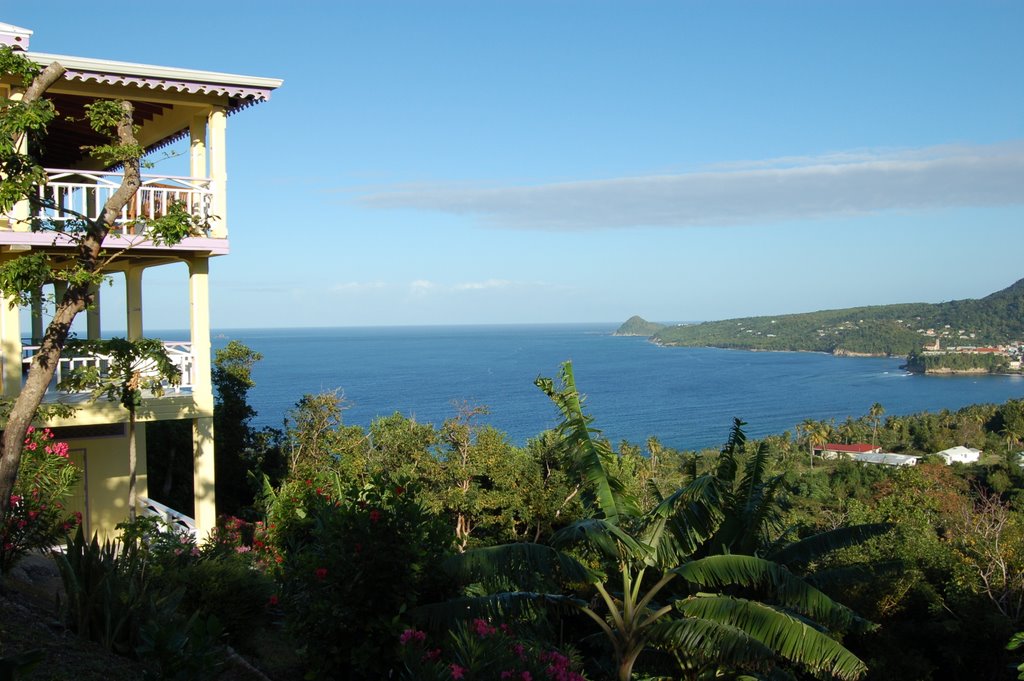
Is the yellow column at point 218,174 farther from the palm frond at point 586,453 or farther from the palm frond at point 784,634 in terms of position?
the palm frond at point 784,634

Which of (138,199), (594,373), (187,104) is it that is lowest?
(594,373)

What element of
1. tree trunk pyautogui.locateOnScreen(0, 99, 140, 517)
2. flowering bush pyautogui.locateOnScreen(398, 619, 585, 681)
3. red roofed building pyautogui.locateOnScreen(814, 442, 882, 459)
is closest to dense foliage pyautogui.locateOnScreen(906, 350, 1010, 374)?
red roofed building pyautogui.locateOnScreen(814, 442, 882, 459)

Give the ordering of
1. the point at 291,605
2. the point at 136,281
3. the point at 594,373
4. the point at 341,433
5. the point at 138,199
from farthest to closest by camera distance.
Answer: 1. the point at 594,373
2. the point at 341,433
3. the point at 136,281
4. the point at 138,199
5. the point at 291,605

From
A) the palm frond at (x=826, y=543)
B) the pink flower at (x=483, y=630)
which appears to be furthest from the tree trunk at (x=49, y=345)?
the palm frond at (x=826, y=543)

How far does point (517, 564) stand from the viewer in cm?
834

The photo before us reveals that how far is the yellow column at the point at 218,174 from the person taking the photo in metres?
11.7

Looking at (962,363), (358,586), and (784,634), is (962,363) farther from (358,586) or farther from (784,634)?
(358,586)

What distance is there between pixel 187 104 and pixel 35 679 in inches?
339

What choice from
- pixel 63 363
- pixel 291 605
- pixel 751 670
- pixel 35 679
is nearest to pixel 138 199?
pixel 63 363

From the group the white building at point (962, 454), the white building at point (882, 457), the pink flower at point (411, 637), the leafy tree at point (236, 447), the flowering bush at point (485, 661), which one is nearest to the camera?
the flowering bush at point (485, 661)

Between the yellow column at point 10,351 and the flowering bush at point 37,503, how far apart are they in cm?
222

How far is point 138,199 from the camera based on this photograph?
11.6m

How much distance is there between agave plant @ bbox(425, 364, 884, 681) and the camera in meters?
8.02

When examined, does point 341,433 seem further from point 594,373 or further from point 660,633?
A: point 594,373
